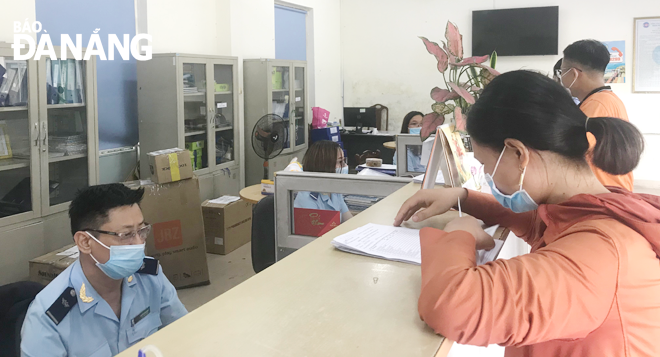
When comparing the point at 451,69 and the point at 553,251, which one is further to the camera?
the point at 451,69

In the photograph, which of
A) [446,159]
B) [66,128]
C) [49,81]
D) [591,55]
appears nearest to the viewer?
[446,159]

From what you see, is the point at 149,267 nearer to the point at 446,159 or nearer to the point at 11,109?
the point at 446,159

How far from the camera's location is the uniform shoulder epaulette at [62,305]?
4.99 feet

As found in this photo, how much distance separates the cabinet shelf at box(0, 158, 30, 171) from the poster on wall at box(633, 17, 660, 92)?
22.7ft

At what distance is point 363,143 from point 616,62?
3486 millimetres

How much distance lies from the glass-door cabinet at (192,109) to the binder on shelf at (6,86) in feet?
4.66

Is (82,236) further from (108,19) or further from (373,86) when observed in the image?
(373,86)

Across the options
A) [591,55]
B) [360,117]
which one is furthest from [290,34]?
[591,55]

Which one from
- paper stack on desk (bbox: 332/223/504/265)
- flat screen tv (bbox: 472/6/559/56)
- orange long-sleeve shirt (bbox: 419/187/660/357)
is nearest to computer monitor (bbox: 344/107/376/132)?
flat screen tv (bbox: 472/6/559/56)

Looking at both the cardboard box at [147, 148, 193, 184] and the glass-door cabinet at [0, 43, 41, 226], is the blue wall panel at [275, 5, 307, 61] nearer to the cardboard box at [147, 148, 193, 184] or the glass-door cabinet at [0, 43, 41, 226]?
the cardboard box at [147, 148, 193, 184]

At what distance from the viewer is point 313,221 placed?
1.83m

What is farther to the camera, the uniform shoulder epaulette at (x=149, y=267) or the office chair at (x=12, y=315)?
the uniform shoulder epaulette at (x=149, y=267)

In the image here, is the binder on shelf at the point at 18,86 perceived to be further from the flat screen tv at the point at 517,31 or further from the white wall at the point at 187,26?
the flat screen tv at the point at 517,31

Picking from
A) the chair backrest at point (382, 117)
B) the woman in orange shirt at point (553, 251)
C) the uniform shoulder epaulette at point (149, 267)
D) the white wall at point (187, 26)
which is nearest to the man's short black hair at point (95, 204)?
the uniform shoulder epaulette at point (149, 267)
